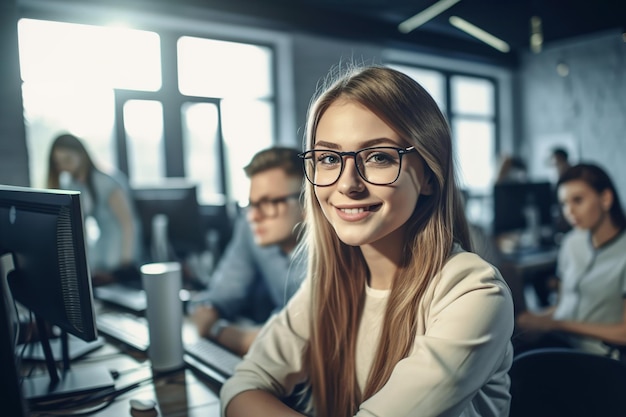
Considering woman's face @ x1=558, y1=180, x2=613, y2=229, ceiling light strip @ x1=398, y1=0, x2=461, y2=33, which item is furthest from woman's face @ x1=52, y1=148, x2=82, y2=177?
woman's face @ x1=558, y1=180, x2=613, y2=229

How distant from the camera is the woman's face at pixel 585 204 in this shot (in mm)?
2123

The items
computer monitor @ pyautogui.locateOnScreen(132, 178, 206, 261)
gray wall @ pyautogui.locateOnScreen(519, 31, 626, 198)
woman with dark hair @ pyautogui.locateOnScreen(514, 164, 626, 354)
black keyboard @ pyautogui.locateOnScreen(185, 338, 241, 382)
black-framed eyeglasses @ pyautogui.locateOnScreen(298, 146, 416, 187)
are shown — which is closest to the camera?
black-framed eyeglasses @ pyautogui.locateOnScreen(298, 146, 416, 187)

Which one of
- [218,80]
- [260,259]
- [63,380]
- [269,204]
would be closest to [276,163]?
[269,204]

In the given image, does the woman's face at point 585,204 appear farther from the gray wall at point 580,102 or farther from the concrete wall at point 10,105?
the gray wall at point 580,102

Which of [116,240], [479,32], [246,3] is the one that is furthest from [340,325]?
[246,3]

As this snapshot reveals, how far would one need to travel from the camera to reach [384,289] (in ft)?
3.50

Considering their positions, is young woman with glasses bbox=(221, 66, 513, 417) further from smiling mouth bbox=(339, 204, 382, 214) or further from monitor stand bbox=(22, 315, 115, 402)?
monitor stand bbox=(22, 315, 115, 402)

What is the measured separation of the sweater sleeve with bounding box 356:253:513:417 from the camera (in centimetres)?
76

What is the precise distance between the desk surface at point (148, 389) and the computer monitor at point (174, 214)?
905 mm

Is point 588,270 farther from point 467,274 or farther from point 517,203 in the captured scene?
point 467,274

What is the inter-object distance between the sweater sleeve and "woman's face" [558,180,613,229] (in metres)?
1.57

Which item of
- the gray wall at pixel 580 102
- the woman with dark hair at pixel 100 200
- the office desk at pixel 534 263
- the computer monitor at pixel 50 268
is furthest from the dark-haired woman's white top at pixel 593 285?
the gray wall at pixel 580 102

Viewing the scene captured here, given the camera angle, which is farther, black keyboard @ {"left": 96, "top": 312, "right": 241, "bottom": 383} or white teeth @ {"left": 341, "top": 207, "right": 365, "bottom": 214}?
black keyboard @ {"left": 96, "top": 312, "right": 241, "bottom": 383}

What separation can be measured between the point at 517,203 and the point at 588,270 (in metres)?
1.44
